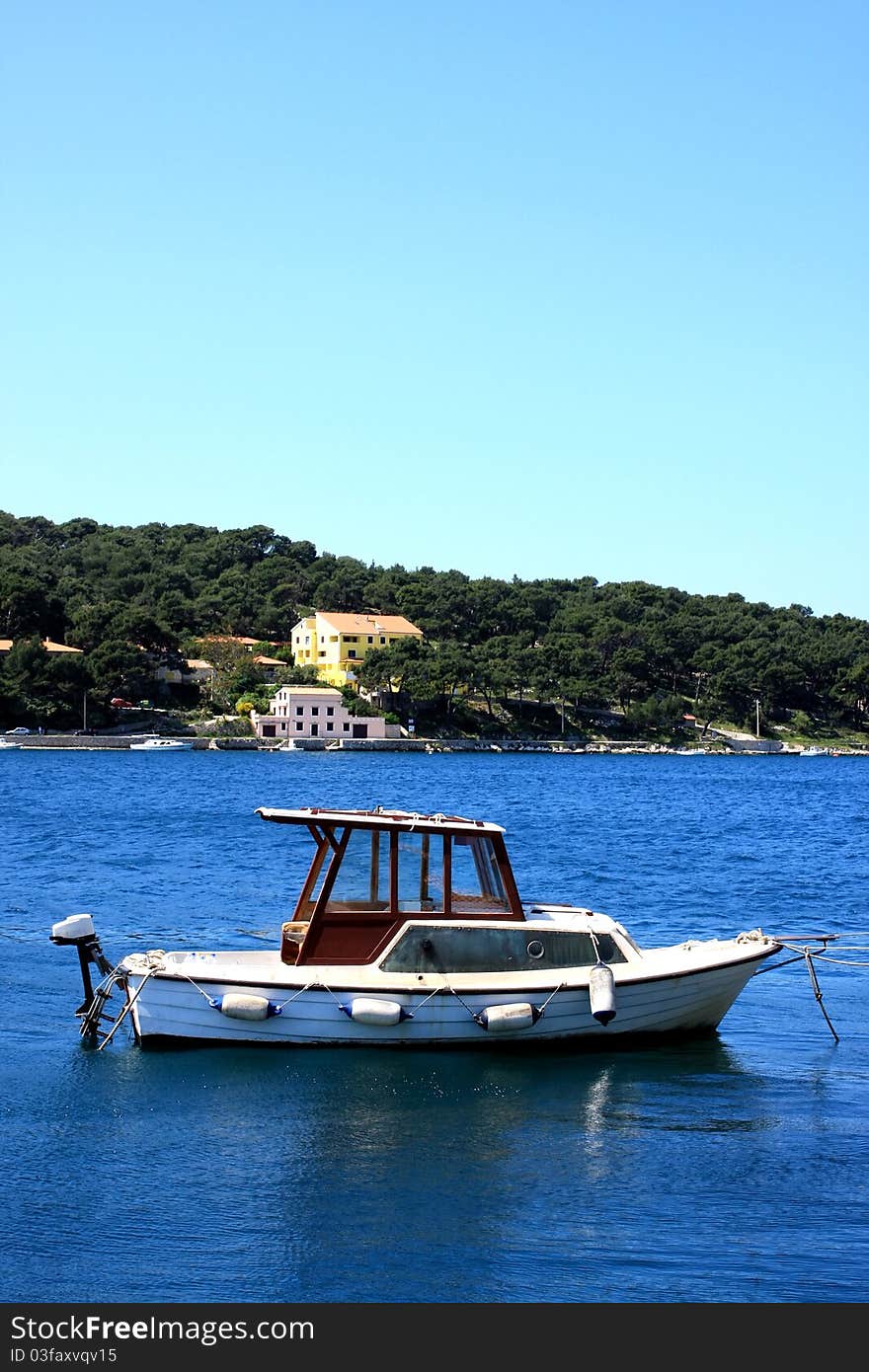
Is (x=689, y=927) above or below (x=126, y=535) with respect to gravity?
below

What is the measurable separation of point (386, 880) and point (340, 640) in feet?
427

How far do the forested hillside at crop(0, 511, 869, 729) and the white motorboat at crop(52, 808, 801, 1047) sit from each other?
10884cm

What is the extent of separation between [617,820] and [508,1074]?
135ft

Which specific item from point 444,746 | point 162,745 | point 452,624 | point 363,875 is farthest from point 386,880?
point 452,624

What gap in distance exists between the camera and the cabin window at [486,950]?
51.8 ft

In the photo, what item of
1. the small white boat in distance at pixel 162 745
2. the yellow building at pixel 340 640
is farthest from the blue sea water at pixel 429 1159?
the yellow building at pixel 340 640

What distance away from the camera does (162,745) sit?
119 m

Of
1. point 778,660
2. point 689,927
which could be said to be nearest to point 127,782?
point 689,927

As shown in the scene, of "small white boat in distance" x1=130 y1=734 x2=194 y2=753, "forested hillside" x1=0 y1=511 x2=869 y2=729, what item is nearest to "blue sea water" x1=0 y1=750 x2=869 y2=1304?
"small white boat in distance" x1=130 y1=734 x2=194 y2=753

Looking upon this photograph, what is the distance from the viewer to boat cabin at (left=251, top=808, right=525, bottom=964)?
52.6ft

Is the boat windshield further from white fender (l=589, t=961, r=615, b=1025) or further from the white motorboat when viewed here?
white fender (l=589, t=961, r=615, b=1025)

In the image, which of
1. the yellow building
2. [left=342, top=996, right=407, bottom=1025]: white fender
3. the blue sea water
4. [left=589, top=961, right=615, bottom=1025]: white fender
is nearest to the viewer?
the blue sea water

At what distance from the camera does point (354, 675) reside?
14450 centimetres
